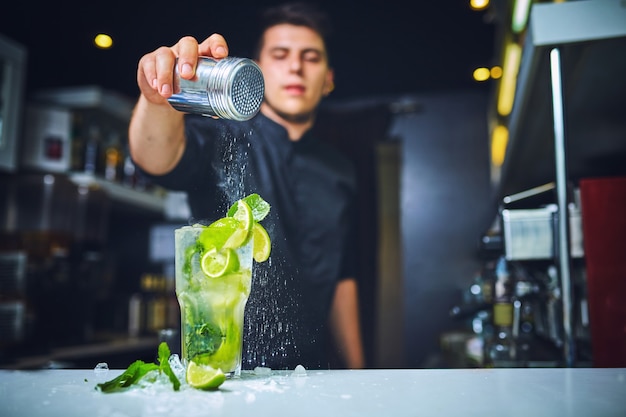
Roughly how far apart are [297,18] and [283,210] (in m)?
0.79

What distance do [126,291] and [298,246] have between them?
1501 millimetres

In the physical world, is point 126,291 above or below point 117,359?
above

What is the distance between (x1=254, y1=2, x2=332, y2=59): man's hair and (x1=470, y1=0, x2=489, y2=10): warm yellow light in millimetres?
574

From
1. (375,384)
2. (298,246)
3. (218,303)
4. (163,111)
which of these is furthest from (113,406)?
(298,246)

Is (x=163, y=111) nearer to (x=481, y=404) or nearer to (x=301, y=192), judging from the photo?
(x=301, y=192)

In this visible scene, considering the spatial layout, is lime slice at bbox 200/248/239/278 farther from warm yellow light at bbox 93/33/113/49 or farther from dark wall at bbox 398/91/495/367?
dark wall at bbox 398/91/495/367

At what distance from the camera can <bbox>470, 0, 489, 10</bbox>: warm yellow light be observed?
223cm

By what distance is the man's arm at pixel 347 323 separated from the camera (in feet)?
7.16

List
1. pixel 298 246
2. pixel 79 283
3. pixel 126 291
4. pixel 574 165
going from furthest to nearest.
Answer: pixel 126 291 → pixel 79 283 → pixel 298 246 → pixel 574 165

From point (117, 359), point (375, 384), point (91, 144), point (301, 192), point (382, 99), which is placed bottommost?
point (117, 359)

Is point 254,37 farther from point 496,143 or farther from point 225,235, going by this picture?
point 225,235

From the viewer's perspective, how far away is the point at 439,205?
2.66 meters

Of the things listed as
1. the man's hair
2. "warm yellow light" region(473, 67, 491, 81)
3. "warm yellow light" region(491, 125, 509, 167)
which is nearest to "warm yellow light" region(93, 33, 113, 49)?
the man's hair

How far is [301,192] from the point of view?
2150 mm
